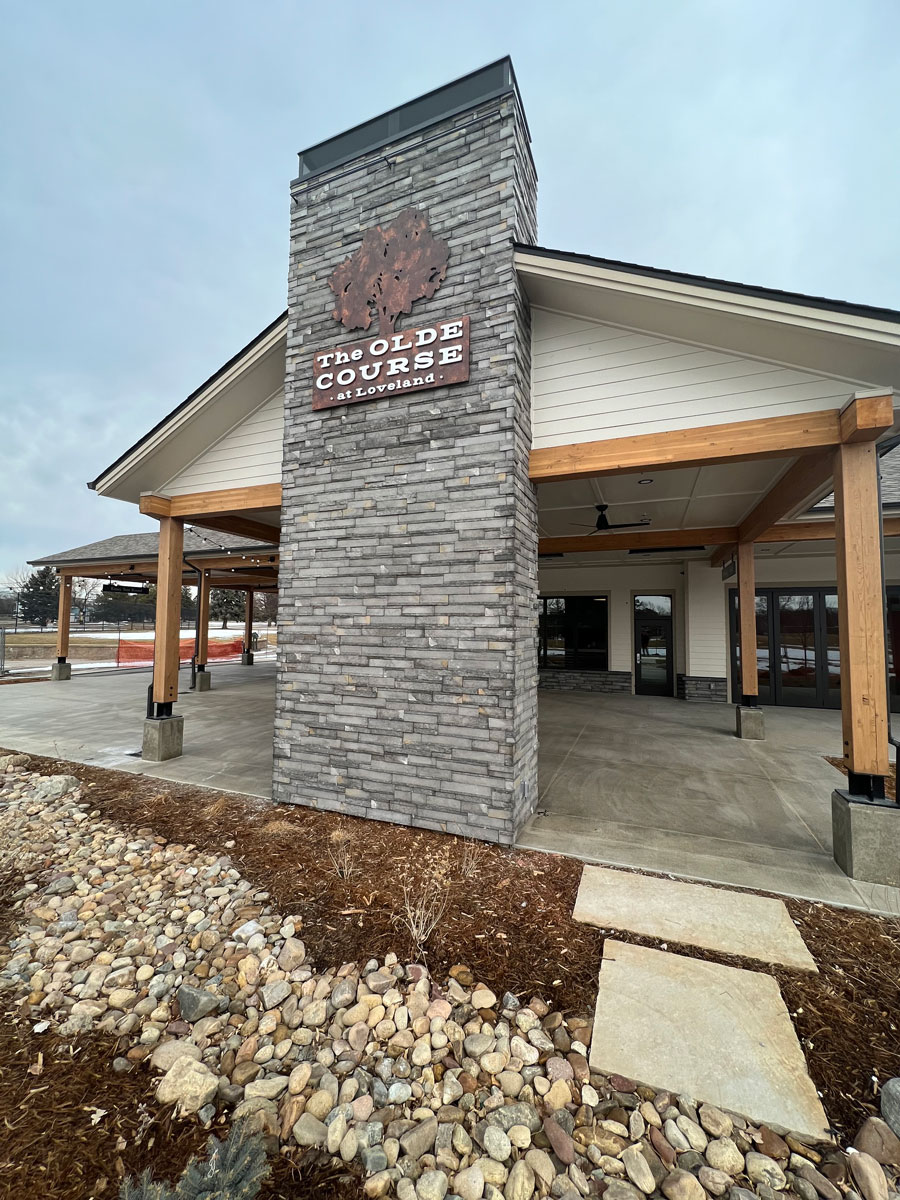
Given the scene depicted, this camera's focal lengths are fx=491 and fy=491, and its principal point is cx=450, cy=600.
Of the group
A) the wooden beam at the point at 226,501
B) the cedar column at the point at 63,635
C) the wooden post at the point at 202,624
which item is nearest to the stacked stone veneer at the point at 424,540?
the wooden beam at the point at 226,501

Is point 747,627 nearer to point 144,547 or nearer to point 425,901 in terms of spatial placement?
point 425,901

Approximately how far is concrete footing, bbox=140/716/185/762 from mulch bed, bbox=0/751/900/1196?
1.50 m

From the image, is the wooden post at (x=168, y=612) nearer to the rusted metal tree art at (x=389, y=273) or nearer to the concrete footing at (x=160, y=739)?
the concrete footing at (x=160, y=739)

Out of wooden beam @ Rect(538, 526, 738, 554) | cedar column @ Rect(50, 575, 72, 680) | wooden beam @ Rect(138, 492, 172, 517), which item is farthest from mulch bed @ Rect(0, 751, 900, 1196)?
cedar column @ Rect(50, 575, 72, 680)

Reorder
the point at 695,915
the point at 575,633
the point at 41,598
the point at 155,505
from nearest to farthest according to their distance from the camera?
1. the point at 695,915
2. the point at 155,505
3. the point at 575,633
4. the point at 41,598

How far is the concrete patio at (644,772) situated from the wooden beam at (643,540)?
128 inches

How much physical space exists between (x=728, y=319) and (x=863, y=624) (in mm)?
2473

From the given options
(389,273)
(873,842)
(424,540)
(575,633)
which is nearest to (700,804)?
(873,842)

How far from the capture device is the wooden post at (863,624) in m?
3.58

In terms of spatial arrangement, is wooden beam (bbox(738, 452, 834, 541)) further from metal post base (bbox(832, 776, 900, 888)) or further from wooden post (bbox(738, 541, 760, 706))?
metal post base (bbox(832, 776, 900, 888))

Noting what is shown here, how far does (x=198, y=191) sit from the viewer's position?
111 ft

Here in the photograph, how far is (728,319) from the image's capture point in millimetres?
3688

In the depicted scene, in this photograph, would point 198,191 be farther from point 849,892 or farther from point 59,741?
point 849,892

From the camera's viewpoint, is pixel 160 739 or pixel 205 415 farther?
pixel 160 739
